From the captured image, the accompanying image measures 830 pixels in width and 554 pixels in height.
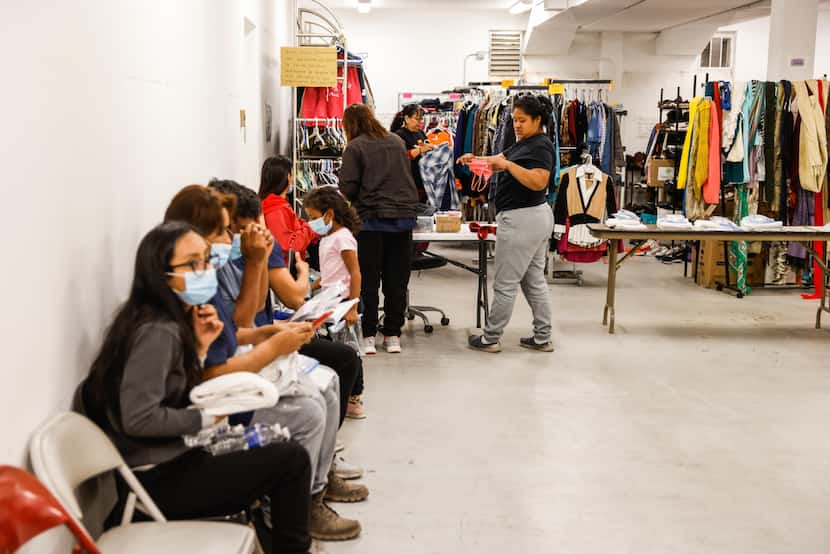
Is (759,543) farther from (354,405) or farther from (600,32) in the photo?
(600,32)

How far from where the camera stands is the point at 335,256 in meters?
4.55

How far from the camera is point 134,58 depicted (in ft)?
9.51

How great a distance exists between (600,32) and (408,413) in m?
10.00

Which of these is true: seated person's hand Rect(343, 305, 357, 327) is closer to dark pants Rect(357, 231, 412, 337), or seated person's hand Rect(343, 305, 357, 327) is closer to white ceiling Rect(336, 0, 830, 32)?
dark pants Rect(357, 231, 412, 337)

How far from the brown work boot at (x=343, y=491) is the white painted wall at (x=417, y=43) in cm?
1018

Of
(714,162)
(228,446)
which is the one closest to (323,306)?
(228,446)

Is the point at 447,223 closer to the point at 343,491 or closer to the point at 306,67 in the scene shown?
the point at 306,67

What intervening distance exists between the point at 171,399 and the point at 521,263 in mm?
3459

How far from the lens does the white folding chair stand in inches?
74.0

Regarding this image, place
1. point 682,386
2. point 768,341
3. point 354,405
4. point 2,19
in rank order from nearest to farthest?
point 2,19, point 354,405, point 682,386, point 768,341

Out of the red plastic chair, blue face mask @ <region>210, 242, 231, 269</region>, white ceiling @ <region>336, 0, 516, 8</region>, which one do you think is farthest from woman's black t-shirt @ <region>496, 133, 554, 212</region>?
white ceiling @ <region>336, 0, 516, 8</region>

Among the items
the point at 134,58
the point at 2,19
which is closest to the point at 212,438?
the point at 2,19

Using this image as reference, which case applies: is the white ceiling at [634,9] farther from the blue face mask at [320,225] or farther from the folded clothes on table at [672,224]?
the blue face mask at [320,225]

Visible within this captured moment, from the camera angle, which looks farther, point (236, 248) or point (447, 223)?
point (447, 223)
